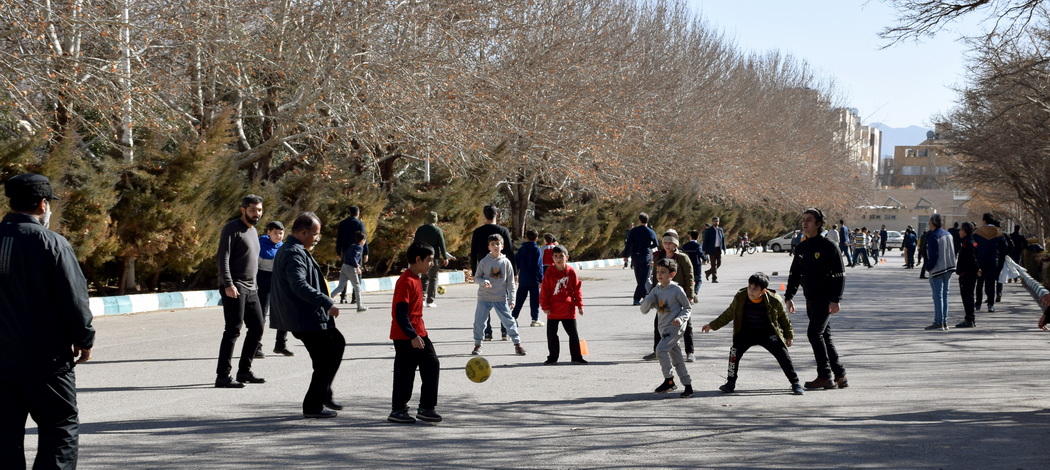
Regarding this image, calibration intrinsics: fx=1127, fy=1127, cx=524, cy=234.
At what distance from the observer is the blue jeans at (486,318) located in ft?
39.3

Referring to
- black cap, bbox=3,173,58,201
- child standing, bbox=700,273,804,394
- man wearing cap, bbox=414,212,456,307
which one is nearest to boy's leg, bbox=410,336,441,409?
child standing, bbox=700,273,804,394

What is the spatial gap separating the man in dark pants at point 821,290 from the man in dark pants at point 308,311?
4058 mm

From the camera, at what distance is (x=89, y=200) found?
1755cm

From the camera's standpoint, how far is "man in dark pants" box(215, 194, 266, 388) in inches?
368

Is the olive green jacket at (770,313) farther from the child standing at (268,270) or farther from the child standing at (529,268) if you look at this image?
the child standing at (529,268)

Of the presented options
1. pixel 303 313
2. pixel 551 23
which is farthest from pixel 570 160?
pixel 303 313

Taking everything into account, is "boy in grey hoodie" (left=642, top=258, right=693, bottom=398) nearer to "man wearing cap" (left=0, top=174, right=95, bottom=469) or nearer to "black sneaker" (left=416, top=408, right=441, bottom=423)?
"black sneaker" (left=416, top=408, right=441, bottom=423)

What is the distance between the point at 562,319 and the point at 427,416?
3.87 metres

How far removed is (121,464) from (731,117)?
54.8m

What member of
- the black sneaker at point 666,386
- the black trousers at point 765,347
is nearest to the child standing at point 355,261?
the black sneaker at point 666,386

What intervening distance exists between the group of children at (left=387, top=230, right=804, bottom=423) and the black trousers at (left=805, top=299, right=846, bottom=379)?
228 millimetres

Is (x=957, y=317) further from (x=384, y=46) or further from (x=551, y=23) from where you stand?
(x=551, y=23)

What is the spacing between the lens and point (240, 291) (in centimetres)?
956

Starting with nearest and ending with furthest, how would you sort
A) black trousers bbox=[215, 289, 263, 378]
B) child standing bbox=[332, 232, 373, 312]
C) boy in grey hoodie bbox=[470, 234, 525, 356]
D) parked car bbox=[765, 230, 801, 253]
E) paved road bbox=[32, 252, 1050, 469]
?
paved road bbox=[32, 252, 1050, 469]
black trousers bbox=[215, 289, 263, 378]
boy in grey hoodie bbox=[470, 234, 525, 356]
child standing bbox=[332, 232, 373, 312]
parked car bbox=[765, 230, 801, 253]
